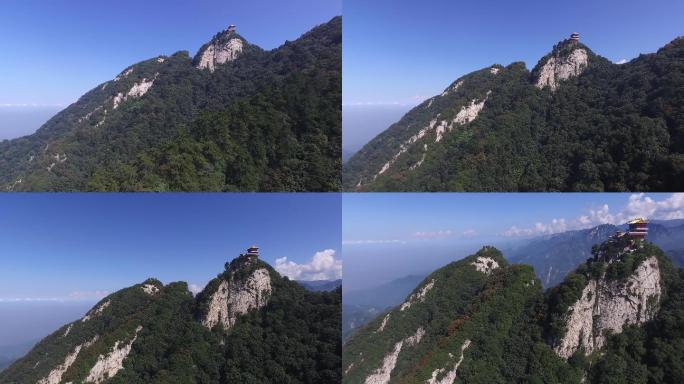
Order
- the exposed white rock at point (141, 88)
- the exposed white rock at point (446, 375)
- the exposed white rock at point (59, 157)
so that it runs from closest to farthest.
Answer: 1. the exposed white rock at point (446, 375)
2. the exposed white rock at point (59, 157)
3. the exposed white rock at point (141, 88)

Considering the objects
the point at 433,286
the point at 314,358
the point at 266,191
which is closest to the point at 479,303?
the point at 433,286

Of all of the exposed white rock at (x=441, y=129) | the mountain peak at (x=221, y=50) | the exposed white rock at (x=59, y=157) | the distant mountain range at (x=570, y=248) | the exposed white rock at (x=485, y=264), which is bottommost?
the exposed white rock at (x=485, y=264)

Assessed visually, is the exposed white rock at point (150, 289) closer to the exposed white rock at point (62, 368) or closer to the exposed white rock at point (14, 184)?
the exposed white rock at point (62, 368)

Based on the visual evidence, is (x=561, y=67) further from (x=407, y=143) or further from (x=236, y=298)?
(x=236, y=298)

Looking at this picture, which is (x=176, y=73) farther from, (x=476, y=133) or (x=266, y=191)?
(x=476, y=133)

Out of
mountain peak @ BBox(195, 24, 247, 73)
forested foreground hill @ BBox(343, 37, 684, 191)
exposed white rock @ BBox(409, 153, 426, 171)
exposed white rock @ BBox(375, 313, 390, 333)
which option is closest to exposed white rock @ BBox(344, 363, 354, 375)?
exposed white rock @ BBox(375, 313, 390, 333)

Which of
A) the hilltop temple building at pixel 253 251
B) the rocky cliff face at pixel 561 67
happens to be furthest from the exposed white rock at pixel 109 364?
the rocky cliff face at pixel 561 67
